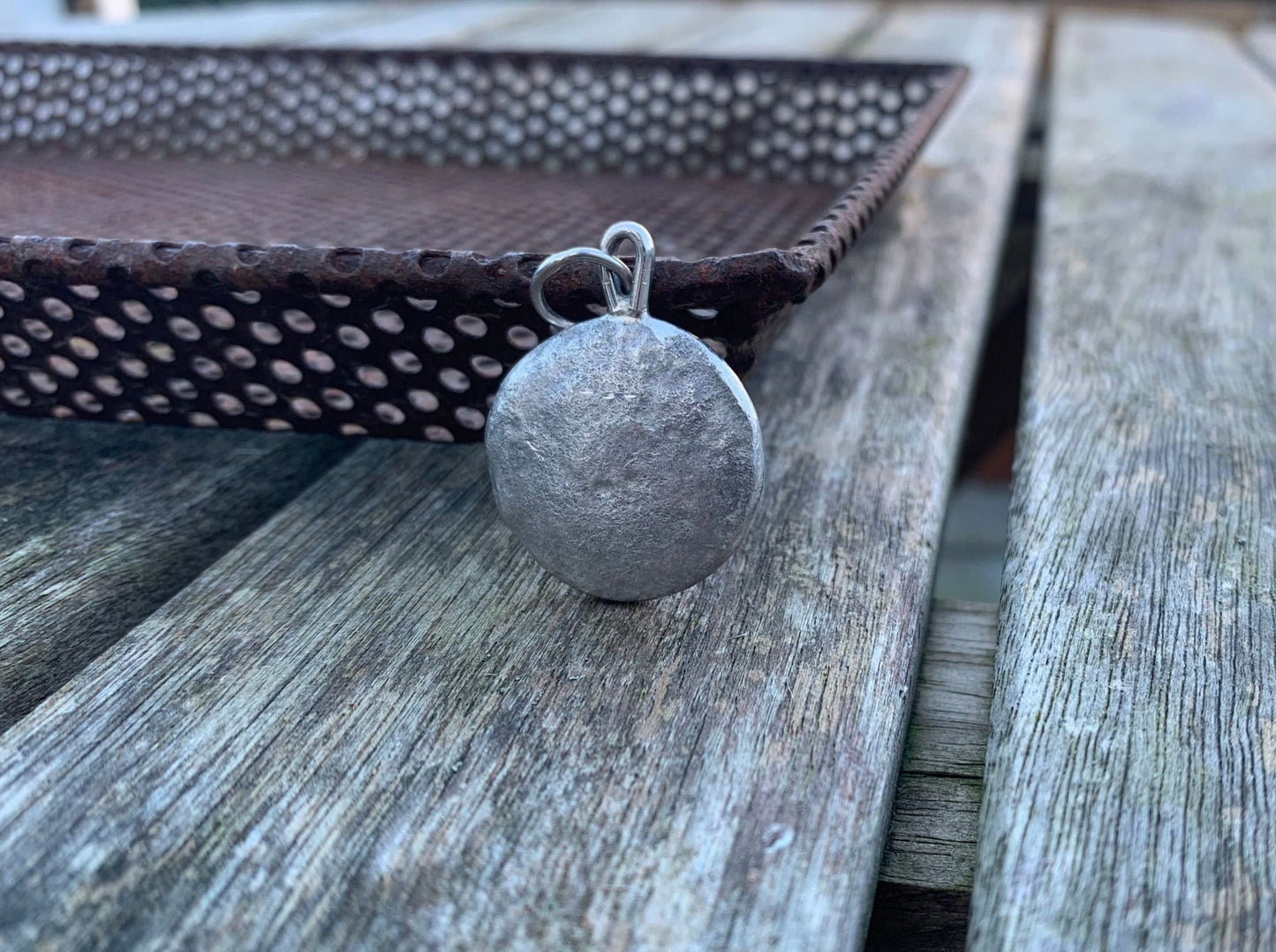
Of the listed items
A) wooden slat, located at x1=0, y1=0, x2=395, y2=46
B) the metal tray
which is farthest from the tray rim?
wooden slat, located at x1=0, y1=0, x2=395, y2=46

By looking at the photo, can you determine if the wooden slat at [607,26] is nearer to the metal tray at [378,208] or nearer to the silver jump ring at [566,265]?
the metal tray at [378,208]

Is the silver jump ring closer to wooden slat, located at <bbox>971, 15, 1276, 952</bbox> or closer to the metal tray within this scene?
the metal tray

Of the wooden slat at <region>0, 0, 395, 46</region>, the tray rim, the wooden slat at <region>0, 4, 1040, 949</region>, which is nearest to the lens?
the wooden slat at <region>0, 4, 1040, 949</region>

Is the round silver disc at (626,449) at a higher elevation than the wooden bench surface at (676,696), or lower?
higher

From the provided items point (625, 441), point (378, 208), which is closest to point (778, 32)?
point (378, 208)

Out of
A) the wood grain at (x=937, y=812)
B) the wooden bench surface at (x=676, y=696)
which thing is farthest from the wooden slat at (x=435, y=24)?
the wood grain at (x=937, y=812)

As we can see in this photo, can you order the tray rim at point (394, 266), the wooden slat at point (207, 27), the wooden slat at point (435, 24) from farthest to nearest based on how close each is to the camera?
the wooden slat at point (435, 24), the wooden slat at point (207, 27), the tray rim at point (394, 266)

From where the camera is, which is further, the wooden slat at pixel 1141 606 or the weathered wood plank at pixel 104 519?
the weathered wood plank at pixel 104 519
